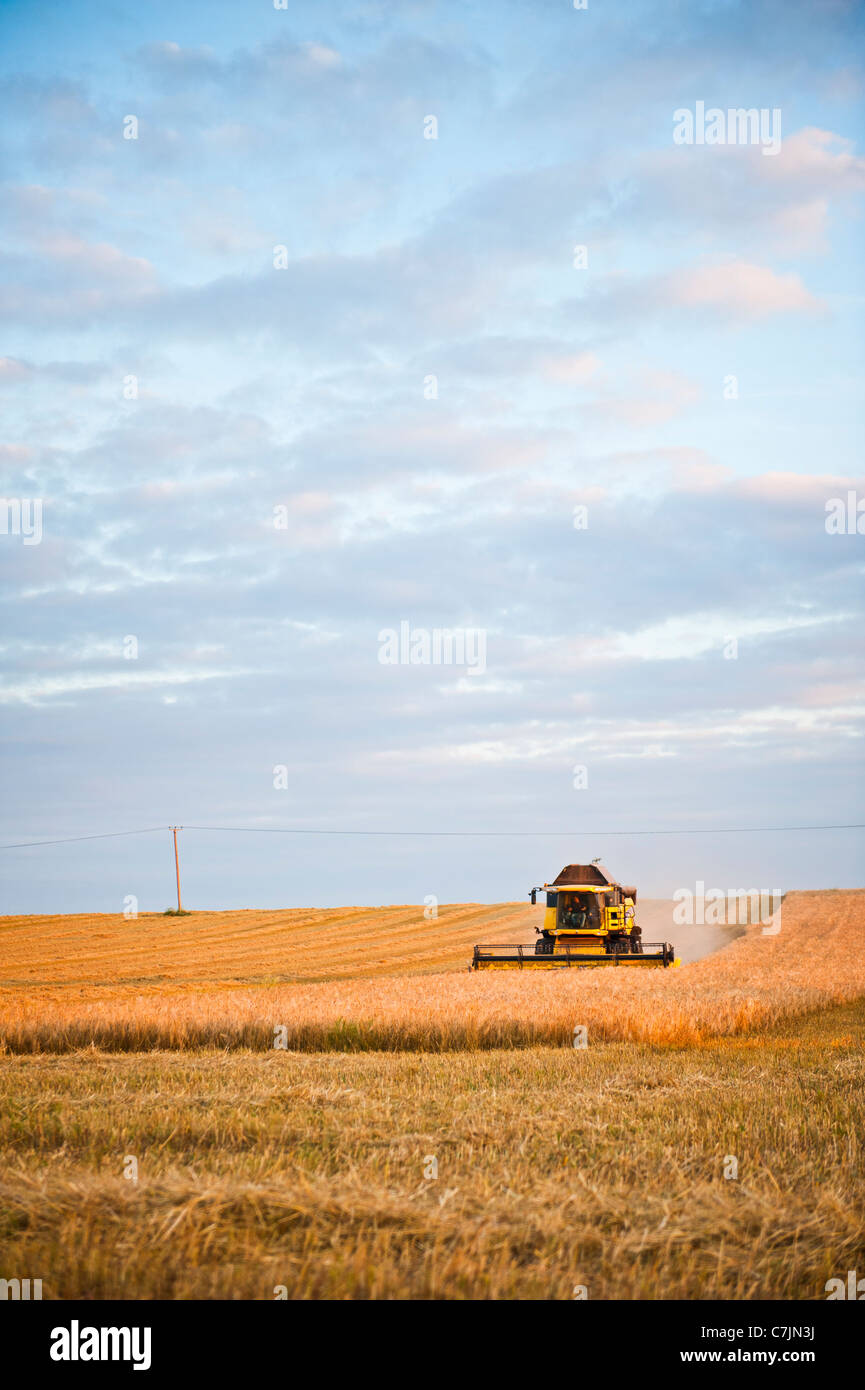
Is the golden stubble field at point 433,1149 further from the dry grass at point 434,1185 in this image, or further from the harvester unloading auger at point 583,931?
the harvester unloading auger at point 583,931

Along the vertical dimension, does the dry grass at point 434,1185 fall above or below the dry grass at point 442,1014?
above

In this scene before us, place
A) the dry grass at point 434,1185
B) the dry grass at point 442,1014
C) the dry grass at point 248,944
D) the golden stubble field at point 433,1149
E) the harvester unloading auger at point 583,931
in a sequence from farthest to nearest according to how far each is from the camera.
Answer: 1. the dry grass at point 248,944
2. the harvester unloading auger at point 583,931
3. the dry grass at point 442,1014
4. the golden stubble field at point 433,1149
5. the dry grass at point 434,1185

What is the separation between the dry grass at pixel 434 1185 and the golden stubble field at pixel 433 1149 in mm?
23

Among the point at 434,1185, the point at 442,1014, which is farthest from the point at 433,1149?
the point at 442,1014

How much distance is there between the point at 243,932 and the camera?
165ft

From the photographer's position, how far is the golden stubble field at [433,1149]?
15.8 ft

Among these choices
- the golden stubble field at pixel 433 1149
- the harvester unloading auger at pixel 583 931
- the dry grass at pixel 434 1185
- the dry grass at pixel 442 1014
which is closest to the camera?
the dry grass at pixel 434 1185

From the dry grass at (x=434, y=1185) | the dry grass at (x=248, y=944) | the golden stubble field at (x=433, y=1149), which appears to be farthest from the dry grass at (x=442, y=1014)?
the dry grass at (x=248, y=944)

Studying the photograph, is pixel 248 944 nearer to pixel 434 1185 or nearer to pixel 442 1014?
pixel 442 1014

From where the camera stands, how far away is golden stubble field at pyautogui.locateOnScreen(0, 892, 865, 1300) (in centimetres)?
480

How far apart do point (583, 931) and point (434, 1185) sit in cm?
2662

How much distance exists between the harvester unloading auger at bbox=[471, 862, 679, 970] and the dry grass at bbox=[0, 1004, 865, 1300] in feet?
63.4

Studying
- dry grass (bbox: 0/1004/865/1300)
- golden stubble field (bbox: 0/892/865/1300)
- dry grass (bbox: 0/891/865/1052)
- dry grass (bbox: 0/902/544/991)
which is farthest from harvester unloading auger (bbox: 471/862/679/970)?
dry grass (bbox: 0/1004/865/1300)
